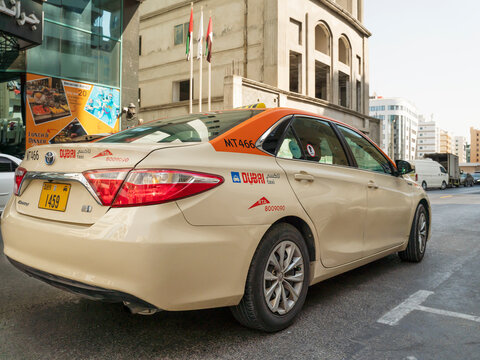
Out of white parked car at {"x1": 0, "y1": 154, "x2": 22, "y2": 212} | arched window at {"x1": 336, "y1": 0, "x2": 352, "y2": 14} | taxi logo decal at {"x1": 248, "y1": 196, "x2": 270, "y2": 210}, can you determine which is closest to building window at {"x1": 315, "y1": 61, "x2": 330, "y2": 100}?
arched window at {"x1": 336, "y1": 0, "x2": 352, "y2": 14}

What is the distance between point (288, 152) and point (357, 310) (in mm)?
1363

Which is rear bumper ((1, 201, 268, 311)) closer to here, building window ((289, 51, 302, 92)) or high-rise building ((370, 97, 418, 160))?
building window ((289, 51, 302, 92))

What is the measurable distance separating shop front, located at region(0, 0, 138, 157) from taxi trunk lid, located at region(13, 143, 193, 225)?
442 inches

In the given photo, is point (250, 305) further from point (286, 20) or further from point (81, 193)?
point (286, 20)

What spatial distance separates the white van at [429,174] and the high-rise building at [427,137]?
137372 mm

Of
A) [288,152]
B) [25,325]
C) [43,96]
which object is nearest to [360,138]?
[288,152]

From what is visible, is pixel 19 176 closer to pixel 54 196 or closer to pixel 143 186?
pixel 54 196

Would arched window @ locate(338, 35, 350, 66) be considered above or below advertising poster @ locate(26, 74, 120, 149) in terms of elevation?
above

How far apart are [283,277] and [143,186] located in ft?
3.92

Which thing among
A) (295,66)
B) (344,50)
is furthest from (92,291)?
(344,50)

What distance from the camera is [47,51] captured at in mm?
14906

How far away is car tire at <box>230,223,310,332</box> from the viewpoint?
108 inches

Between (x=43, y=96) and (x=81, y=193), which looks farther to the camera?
(x=43, y=96)

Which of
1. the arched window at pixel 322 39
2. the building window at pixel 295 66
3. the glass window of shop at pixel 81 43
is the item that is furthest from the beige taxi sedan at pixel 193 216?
the arched window at pixel 322 39
